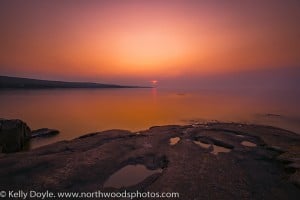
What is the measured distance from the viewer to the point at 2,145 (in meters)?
16.9

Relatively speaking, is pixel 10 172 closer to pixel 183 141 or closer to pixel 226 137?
pixel 183 141

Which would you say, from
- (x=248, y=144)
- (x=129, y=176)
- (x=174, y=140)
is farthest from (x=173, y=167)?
(x=248, y=144)

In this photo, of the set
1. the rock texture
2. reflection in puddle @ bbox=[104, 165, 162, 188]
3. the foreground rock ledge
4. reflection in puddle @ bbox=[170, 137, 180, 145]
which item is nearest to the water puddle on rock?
the foreground rock ledge

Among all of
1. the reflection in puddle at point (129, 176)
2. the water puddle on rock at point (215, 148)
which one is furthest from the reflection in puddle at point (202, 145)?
the reflection in puddle at point (129, 176)

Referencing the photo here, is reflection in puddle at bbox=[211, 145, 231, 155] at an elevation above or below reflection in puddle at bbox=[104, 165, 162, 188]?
above

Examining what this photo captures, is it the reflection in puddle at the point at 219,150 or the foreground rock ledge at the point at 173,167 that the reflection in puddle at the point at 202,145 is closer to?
the foreground rock ledge at the point at 173,167

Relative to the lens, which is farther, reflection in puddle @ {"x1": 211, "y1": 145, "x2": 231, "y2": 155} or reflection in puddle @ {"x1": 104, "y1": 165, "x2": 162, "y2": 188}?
reflection in puddle @ {"x1": 211, "y1": 145, "x2": 231, "y2": 155}

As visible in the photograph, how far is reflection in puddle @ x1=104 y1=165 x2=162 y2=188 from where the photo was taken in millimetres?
10398

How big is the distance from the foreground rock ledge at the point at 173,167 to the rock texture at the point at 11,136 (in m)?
4.39

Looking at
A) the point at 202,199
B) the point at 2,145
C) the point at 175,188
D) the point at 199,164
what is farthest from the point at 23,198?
the point at 2,145

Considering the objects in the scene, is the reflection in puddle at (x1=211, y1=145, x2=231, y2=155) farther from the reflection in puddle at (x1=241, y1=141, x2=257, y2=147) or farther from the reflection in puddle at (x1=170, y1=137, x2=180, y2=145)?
the reflection in puddle at (x1=170, y1=137, x2=180, y2=145)

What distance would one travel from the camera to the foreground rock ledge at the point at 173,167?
9453mm

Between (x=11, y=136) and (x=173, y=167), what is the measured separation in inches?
604

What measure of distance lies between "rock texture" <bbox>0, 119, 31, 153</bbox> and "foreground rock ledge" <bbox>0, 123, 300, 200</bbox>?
14.4 ft
